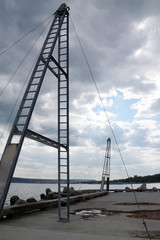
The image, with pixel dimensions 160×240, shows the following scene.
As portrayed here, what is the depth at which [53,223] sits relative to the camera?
28.3 ft

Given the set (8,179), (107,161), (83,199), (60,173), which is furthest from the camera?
(107,161)

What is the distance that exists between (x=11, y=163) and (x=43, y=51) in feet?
16.6

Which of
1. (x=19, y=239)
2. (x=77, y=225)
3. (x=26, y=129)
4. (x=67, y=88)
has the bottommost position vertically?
(x=19, y=239)

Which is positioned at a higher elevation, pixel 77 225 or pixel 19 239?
pixel 77 225

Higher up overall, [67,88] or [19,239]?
[67,88]

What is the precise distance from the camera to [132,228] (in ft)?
25.9

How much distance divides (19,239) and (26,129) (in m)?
3.45

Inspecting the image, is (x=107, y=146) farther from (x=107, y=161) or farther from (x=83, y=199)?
(x=83, y=199)

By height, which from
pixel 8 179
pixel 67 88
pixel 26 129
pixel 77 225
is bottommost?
pixel 77 225

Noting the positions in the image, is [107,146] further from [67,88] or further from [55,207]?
[67,88]

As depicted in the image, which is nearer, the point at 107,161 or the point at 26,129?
the point at 26,129

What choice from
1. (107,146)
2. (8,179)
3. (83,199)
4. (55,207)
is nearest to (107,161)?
(107,146)

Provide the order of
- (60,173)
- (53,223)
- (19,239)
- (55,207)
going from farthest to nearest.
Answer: (55,207) < (60,173) < (53,223) < (19,239)

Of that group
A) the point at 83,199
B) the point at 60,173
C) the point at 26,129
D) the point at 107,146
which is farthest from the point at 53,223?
the point at 107,146
